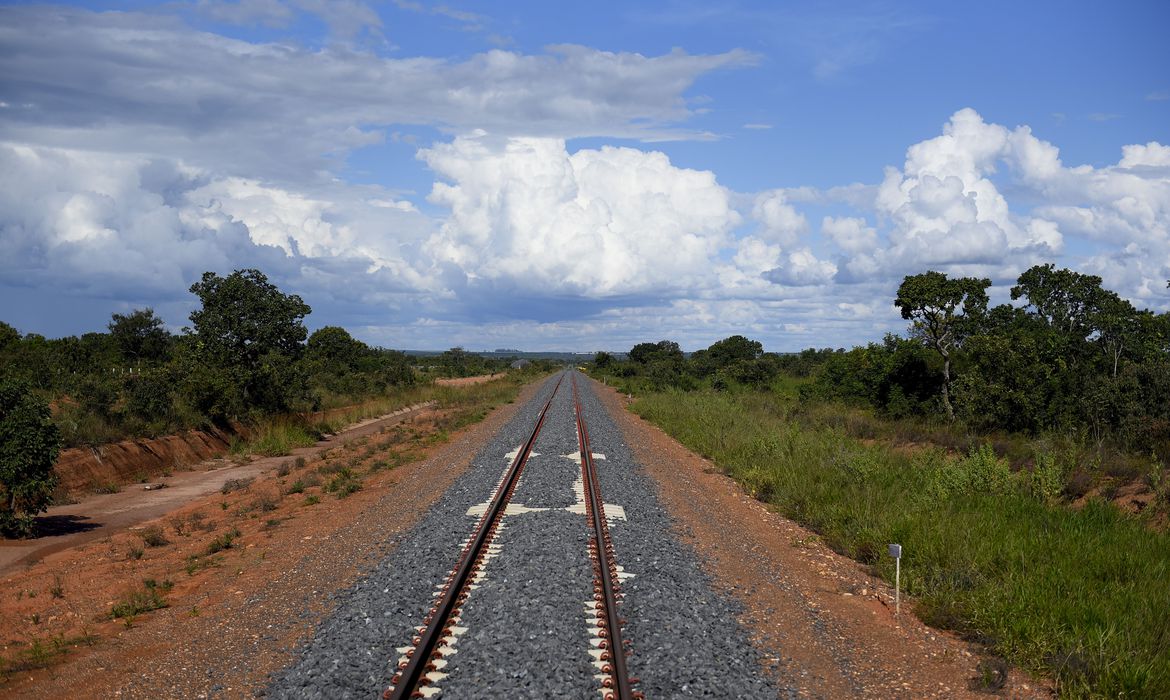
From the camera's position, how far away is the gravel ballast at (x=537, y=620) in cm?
602

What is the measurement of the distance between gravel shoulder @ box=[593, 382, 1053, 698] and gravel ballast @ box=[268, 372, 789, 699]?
325 mm

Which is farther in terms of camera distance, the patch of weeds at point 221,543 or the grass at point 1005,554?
the patch of weeds at point 221,543

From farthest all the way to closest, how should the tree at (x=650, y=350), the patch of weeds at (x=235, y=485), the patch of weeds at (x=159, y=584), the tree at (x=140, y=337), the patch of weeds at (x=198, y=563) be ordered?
the tree at (x=650, y=350) → the tree at (x=140, y=337) → the patch of weeds at (x=235, y=485) → the patch of weeds at (x=198, y=563) → the patch of weeds at (x=159, y=584)

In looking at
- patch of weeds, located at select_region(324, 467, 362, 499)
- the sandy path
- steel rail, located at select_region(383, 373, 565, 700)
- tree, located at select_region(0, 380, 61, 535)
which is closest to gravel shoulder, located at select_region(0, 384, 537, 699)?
patch of weeds, located at select_region(324, 467, 362, 499)

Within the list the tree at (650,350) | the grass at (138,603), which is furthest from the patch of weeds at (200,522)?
the tree at (650,350)

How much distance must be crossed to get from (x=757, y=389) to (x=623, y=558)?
43.7 meters

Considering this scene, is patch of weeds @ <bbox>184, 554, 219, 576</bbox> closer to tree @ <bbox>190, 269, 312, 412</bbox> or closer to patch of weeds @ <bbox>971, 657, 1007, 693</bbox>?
patch of weeds @ <bbox>971, 657, 1007, 693</bbox>

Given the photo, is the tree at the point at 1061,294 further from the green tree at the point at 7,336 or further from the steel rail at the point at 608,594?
the green tree at the point at 7,336

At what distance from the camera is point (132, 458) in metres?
22.2

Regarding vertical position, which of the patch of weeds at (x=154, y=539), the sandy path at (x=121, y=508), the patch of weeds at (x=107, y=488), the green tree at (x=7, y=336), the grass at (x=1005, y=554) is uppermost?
the green tree at (x=7, y=336)

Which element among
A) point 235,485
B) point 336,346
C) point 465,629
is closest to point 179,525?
point 235,485

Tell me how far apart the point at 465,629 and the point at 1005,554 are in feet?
21.0

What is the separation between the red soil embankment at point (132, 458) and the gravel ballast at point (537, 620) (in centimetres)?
1233

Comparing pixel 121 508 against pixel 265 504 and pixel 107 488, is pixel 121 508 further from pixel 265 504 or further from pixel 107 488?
pixel 265 504
